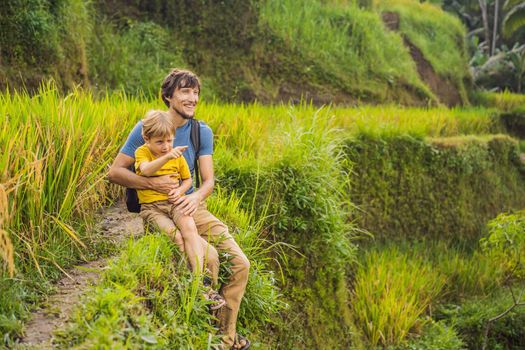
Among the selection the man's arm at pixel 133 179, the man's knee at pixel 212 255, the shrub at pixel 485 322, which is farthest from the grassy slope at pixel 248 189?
the shrub at pixel 485 322

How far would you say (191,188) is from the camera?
380 centimetres

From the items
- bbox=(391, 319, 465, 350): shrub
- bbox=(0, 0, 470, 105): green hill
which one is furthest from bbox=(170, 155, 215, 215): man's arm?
bbox=(0, 0, 470, 105): green hill

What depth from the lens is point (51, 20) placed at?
759 cm

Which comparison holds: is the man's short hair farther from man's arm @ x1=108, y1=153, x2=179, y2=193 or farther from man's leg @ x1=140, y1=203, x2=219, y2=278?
man's leg @ x1=140, y1=203, x2=219, y2=278

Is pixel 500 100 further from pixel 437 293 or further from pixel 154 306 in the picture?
pixel 154 306

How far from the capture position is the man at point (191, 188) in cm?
355

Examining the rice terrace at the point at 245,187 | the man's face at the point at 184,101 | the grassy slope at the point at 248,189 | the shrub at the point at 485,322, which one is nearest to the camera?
the rice terrace at the point at 245,187

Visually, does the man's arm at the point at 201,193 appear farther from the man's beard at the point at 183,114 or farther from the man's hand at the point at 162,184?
the man's beard at the point at 183,114

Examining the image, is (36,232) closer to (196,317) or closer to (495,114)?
(196,317)

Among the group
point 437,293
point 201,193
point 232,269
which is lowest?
point 437,293

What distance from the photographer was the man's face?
3.75 metres

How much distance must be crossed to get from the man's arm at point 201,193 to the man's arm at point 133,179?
0.09 metres

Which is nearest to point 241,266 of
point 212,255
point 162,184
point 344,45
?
point 212,255

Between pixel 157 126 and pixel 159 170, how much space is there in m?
0.25
